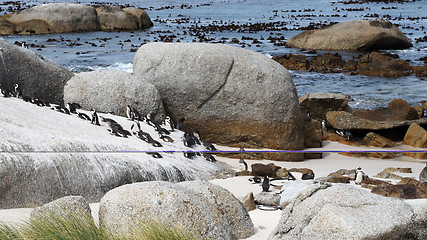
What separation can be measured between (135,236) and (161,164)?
3857mm

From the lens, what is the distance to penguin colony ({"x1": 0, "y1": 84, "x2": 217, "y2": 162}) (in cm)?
882

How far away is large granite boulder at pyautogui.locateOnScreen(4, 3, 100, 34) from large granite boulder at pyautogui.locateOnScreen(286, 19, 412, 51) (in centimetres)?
1531

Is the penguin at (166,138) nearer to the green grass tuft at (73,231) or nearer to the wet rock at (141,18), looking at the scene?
the green grass tuft at (73,231)

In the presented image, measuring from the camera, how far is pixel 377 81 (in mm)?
20391

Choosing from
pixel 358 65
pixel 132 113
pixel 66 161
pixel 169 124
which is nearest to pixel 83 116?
pixel 132 113

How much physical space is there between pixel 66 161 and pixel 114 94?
12.9ft

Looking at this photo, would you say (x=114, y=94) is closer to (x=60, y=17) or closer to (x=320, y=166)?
(x=320, y=166)

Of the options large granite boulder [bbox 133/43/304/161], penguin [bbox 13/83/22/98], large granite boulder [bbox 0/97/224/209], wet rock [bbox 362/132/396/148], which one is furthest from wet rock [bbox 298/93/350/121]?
penguin [bbox 13/83/22/98]

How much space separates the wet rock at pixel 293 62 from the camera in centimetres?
2337

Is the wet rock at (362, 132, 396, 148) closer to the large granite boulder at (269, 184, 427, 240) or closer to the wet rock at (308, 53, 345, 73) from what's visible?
the large granite boulder at (269, 184, 427, 240)

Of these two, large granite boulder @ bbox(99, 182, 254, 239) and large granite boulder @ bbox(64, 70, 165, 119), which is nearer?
large granite boulder @ bbox(99, 182, 254, 239)

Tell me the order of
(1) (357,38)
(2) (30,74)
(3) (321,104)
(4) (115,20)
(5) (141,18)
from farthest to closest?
(5) (141,18) → (4) (115,20) → (1) (357,38) → (3) (321,104) → (2) (30,74)

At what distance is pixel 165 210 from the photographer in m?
4.85

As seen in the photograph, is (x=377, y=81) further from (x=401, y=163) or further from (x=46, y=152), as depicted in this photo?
(x=46, y=152)
